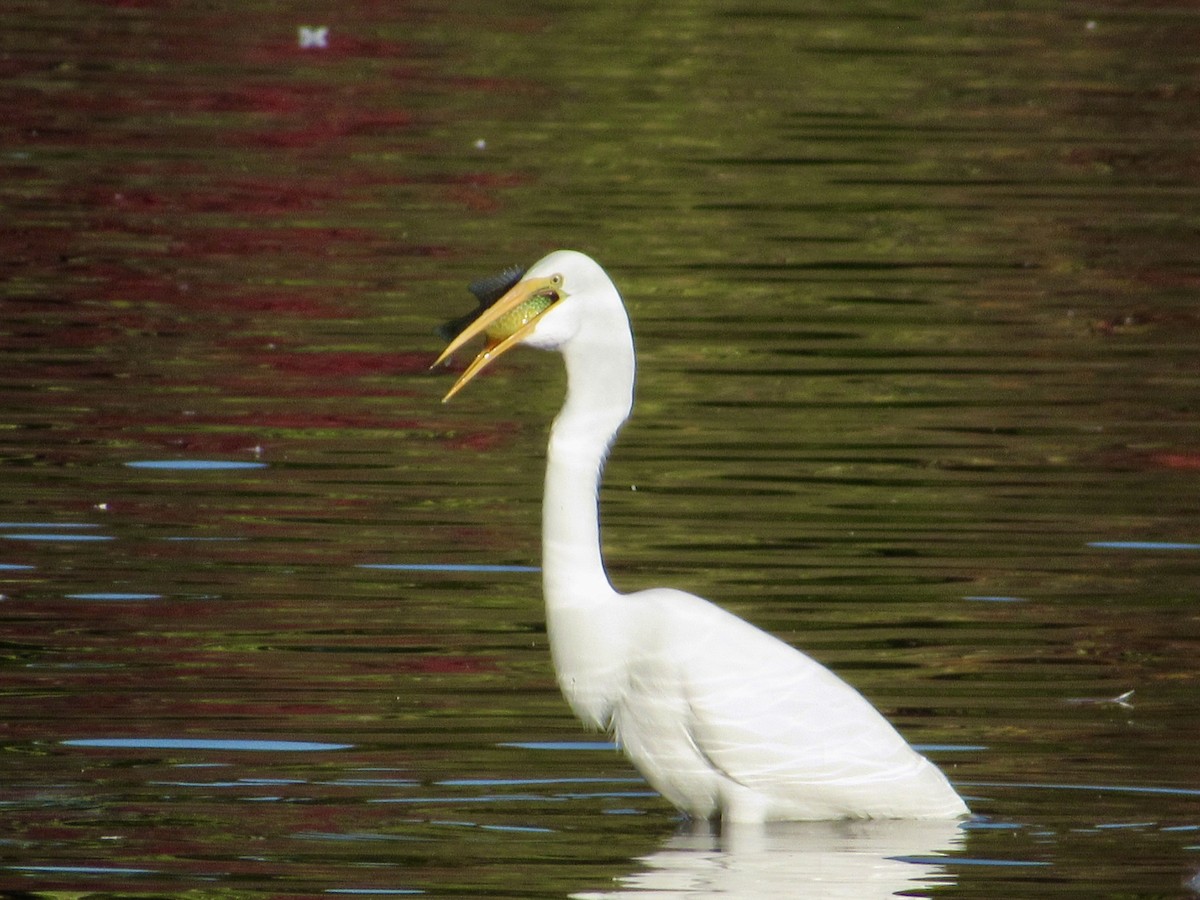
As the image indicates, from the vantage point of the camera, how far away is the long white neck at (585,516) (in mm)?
6855

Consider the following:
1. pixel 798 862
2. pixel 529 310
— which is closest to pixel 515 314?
pixel 529 310

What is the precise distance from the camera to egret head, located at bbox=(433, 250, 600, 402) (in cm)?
681

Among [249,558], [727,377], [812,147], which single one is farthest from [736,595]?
[812,147]

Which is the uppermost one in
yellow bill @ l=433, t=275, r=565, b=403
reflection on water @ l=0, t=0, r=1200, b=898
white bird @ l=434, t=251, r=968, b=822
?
yellow bill @ l=433, t=275, r=565, b=403

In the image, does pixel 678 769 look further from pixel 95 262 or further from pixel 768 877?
pixel 95 262

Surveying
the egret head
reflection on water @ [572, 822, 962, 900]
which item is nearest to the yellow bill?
the egret head

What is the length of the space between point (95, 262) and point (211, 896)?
323 inches

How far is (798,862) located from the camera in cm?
670

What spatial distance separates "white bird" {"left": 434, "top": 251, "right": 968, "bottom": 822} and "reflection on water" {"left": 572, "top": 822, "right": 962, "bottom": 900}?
0.21 ft

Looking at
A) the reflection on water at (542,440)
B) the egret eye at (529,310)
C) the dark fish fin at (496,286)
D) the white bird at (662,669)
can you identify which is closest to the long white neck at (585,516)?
the white bird at (662,669)

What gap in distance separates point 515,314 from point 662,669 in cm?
95

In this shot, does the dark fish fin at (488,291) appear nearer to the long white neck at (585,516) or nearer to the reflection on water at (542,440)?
the long white neck at (585,516)

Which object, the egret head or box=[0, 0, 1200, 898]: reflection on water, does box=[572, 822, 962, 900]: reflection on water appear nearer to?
box=[0, 0, 1200, 898]: reflection on water

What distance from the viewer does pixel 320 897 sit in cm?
634
